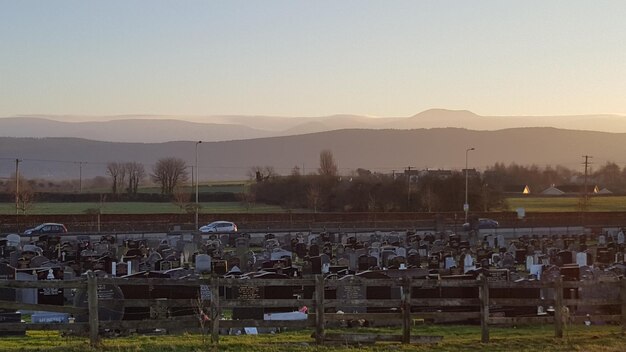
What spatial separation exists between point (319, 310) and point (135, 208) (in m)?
77.1

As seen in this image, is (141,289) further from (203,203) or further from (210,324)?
(203,203)

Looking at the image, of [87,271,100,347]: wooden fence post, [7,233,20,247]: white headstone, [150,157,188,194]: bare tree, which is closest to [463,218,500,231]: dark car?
[7,233,20,247]: white headstone

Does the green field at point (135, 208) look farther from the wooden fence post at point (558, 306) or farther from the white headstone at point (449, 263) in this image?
the wooden fence post at point (558, 306)

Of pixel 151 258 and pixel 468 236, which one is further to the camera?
pixel 468 236

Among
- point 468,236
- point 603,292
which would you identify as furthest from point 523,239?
point 603,292

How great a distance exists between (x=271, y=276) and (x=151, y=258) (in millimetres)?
Answer: 13335

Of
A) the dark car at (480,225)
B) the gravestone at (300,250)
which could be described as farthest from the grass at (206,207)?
the gravestone at (300,250)

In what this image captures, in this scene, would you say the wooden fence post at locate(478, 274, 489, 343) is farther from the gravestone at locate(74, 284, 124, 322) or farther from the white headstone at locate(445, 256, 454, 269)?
the white headstone at locate(445, 256, 454, 269)

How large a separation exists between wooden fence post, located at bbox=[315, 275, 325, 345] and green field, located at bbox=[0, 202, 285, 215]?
6821cm

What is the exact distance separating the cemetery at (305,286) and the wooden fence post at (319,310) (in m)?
0.01

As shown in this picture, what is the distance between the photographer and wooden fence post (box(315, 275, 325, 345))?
12.4 m

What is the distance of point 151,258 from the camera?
103 ft

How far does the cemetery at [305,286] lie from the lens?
→ 1248cm

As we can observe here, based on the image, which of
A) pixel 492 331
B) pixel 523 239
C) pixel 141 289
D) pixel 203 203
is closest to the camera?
pixel 492 331
